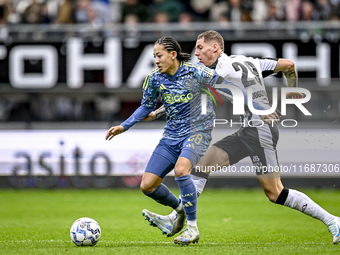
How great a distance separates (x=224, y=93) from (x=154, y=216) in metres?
1.64

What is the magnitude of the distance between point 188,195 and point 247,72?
5.22 ft

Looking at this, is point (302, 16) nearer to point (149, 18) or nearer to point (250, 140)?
point (149, 18)

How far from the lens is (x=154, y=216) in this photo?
7555mm

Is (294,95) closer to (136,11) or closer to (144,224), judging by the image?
(144,224)

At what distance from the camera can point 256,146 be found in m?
7.71

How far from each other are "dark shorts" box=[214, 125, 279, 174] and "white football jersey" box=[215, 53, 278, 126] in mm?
198

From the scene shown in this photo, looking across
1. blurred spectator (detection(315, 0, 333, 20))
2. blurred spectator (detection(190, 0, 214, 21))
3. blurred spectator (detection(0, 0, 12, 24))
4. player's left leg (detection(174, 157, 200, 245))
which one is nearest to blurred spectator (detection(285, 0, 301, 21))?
blurred spectator (detection(315, 0, 333, 20))

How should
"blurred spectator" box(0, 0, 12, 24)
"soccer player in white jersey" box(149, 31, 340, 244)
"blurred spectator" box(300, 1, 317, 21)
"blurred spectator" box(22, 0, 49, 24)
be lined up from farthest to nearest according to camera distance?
"blurred spectator" box(0, 0, 12, 24) → "blurred spectator" box(22, 0, 49, 24) → "blurred spectator" box(300, 1, 317, 21) → "soccer player in white jersey" box(149, 31, 340, 244)

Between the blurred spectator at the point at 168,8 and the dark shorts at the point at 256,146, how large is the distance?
8.36 meters

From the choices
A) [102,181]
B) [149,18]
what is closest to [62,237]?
[102,181]

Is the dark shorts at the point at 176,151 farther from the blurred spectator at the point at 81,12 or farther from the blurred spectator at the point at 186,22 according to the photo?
the blurred spectator at the point at 81,12

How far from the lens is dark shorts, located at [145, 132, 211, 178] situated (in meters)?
7.32

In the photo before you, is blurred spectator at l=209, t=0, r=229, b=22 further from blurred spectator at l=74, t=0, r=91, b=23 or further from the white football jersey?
the white football jersey

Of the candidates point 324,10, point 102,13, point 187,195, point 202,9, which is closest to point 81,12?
point 102,13
